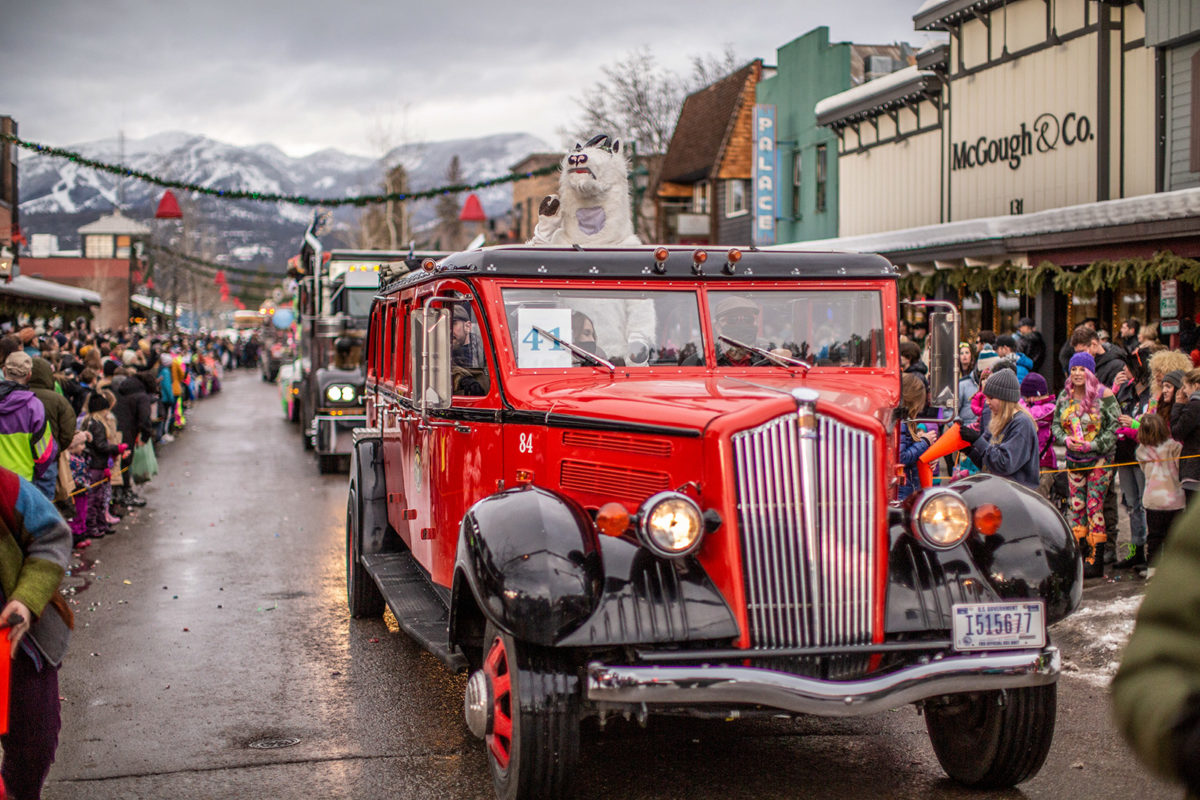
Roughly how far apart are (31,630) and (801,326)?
378cm

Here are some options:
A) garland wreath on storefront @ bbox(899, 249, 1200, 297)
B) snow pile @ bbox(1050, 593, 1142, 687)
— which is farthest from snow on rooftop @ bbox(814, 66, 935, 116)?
snow pile @ bbox(1050, 593, 1142, 687)

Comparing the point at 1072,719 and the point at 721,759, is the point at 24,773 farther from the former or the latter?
the point at 1072,719

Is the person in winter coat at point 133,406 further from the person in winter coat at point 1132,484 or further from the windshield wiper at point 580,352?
the person in winter coat at point 1132,484

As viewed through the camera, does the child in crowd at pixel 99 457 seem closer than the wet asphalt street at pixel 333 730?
No

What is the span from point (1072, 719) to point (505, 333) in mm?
3484

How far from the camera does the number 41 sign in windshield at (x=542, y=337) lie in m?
5.78

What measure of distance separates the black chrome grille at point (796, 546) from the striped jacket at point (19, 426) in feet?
19.2

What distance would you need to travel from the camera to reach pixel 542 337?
5.83 m

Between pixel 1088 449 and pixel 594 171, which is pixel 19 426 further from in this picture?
pixel 1088 449

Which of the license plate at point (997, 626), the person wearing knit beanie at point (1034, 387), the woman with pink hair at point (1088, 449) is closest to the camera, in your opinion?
the license plate at point (997, 626)

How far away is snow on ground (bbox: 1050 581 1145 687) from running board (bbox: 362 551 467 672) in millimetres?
3442

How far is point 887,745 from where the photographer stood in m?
5.76

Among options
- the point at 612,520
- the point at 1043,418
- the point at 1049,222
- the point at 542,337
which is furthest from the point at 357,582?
the point at 1049,222

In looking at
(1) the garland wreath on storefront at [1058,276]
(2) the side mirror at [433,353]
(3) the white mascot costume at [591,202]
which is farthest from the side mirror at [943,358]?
(1) the garland wreath on storefront at [1058,276]
